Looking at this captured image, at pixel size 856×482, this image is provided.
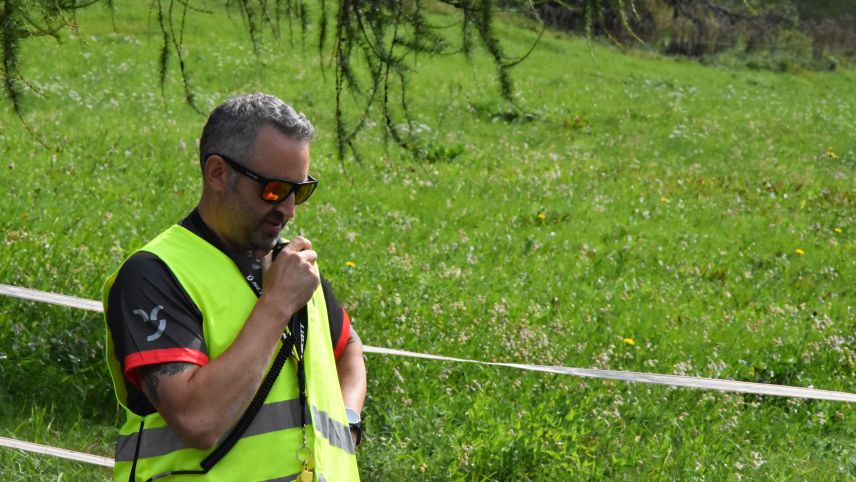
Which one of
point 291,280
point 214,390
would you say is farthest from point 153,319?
point 291,280

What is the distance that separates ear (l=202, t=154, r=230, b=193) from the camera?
8.80ft

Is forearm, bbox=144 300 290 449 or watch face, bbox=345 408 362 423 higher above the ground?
forearm, bbox=144 300 290 449

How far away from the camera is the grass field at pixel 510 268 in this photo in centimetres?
576

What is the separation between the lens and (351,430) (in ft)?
10.1

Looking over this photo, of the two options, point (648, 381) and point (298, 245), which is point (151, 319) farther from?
point (648, 381)

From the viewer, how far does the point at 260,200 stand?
8.80ft

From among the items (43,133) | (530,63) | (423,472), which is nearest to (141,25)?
(530,63)

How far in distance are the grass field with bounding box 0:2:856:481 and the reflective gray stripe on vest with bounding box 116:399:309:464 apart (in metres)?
2.69

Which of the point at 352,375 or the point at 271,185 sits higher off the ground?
the point at 271,185

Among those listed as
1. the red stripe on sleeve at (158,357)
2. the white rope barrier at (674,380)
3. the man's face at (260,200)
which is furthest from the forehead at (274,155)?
the white rope barrier at (674,380)

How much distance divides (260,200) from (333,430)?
2.10 ft

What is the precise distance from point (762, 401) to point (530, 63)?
78.9 feet

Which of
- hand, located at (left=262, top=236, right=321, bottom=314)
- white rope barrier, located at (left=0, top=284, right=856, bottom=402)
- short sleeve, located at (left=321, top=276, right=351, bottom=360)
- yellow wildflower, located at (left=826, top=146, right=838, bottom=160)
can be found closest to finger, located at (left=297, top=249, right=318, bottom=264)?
hand, located at (left=262, top=236, right=321, bottom=314)

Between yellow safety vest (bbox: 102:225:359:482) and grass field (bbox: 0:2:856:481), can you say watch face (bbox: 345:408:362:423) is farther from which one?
grass field (bbox: 0:2:856:481)
